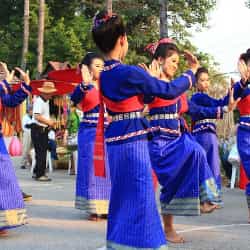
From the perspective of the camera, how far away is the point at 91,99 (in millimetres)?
6789

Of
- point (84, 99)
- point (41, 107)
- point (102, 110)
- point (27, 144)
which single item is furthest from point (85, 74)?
point (27, 144)

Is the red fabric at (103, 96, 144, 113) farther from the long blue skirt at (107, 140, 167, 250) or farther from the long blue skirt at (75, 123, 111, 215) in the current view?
the long blue skirt at (75, 123, 111, 215)

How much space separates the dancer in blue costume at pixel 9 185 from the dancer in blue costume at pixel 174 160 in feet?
4.26

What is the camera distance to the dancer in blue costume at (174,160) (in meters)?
5.57

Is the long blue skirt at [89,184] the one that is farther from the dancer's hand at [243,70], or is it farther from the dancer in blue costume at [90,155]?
the dancer's hand at [243,70]

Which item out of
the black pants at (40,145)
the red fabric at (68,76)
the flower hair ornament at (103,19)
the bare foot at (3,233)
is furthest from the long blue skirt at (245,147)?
the black pants at (40,145)

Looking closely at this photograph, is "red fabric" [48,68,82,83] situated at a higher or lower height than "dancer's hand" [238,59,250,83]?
higher

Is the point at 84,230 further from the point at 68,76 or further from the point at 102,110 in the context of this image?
the point at 68,76

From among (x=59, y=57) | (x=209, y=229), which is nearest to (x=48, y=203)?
(x=209, y=229)

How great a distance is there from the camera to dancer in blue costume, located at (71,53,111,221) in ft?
22.3

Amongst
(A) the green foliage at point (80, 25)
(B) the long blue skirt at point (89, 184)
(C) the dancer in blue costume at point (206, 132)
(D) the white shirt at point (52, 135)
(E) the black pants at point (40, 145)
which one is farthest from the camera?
(A) the green foliage at point (80, 25)

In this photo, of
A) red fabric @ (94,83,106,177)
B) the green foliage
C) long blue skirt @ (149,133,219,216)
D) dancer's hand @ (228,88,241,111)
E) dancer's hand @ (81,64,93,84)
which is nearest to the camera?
red fabric @ (94,83,106,177)

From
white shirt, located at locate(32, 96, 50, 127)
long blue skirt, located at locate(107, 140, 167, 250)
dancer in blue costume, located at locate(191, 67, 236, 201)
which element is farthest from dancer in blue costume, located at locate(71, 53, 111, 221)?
white shirt, located at locate(32, 96, 50, 127)

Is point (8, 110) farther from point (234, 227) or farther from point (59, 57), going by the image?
point (59, 57)
